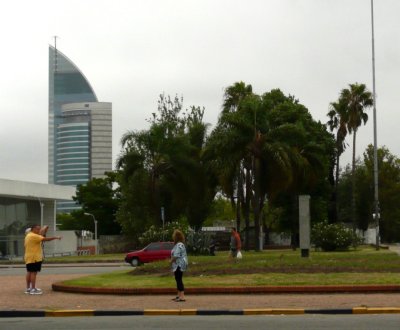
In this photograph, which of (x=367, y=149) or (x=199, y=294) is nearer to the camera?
(x=199, y=294)

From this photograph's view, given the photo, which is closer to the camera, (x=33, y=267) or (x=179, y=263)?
(x=179, y=263)

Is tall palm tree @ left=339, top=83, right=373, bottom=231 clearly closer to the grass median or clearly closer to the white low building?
the white low building

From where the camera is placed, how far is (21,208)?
72500 millimetres

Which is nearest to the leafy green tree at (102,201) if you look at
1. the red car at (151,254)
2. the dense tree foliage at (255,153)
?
the dense tree foliage at (255,153)

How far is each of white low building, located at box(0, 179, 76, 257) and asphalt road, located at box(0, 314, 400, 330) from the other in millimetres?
51206

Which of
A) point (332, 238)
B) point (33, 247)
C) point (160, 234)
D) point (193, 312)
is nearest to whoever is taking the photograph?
point (193, 312)

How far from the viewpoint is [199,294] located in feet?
61.0

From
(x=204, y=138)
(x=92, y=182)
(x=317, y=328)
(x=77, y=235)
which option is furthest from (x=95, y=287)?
(x=92, y=182)

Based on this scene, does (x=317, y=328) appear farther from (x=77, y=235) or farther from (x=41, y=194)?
(x=77, y=235)

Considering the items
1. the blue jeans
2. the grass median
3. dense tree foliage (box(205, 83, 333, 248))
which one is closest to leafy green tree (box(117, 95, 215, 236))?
dense tree foliage (box(205, 83, 333, 248))

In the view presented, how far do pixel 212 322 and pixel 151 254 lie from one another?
994 inches

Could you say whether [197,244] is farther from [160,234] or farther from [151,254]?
[160,234]

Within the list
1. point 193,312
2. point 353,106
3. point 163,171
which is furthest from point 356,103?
point 193,312

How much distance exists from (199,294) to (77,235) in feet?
214
